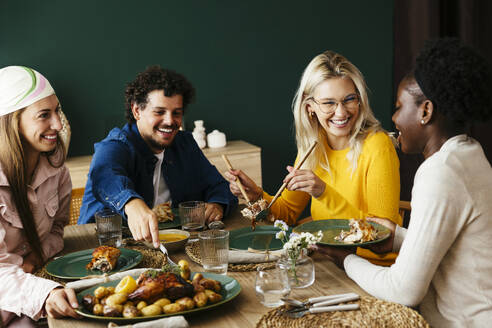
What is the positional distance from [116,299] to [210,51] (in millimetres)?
3023

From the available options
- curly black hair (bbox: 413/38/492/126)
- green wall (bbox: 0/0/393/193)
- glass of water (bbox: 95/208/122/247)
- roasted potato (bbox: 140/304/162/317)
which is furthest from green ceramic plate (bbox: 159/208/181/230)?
green wall (bbox: 0/0/393/193)

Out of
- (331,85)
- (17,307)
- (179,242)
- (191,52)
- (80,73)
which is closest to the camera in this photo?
(17,307)

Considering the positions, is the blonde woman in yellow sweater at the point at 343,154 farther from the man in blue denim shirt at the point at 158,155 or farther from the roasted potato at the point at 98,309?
the roasted potato at the point at 98,309

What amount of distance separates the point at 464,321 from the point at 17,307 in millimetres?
1092

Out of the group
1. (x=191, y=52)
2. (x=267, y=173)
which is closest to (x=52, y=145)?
(x=191, y=52)

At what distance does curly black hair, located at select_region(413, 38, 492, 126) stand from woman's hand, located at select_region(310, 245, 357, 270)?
1.52 ft

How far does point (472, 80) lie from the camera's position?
1209mm

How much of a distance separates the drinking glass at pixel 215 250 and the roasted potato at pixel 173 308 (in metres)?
0.27

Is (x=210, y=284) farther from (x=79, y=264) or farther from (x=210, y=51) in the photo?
(x=210, y=51)

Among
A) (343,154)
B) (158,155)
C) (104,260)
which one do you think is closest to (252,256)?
(104,260)

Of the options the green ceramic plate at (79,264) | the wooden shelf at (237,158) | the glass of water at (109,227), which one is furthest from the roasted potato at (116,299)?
the wooden shelf at (237,158)

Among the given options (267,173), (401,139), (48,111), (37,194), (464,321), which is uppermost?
(48,111)

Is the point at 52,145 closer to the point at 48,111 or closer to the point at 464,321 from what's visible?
the point at 48,111

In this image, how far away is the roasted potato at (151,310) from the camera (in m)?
1.16
